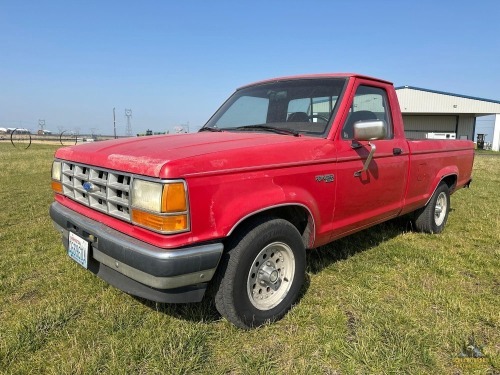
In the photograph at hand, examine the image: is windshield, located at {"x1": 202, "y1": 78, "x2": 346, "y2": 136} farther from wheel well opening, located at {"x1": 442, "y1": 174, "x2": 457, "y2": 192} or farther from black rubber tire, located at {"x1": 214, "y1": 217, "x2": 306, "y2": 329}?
wheel well opening, located at {"x1": 442, "y1": 174, "x2": 457, "y2": 192}

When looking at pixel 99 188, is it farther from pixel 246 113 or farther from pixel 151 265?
pixel 246 113

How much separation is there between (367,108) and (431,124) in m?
37.5

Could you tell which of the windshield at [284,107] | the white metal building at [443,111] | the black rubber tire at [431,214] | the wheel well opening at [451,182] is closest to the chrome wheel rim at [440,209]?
the black rubber tire at [431,214]

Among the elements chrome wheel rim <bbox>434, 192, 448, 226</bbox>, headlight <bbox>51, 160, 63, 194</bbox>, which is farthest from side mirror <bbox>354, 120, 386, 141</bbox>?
chrome wheel rim <bbox>434, 192, 448, 226</bbox>

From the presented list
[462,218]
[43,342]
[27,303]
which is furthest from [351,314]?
[462,218]

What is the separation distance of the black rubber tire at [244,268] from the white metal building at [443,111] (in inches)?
1231

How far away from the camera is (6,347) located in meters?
2.36

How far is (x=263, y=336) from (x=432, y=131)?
3900 centimetres

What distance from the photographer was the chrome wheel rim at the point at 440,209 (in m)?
5.02

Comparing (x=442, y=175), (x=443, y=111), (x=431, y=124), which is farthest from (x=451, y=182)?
(x=431, y=124)

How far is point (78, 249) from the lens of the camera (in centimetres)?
264

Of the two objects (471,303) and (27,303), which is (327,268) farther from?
(27,303)

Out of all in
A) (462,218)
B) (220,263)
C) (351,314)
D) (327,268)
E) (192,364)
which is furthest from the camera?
(462,218)

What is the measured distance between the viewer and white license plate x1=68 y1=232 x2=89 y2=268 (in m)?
2.55
